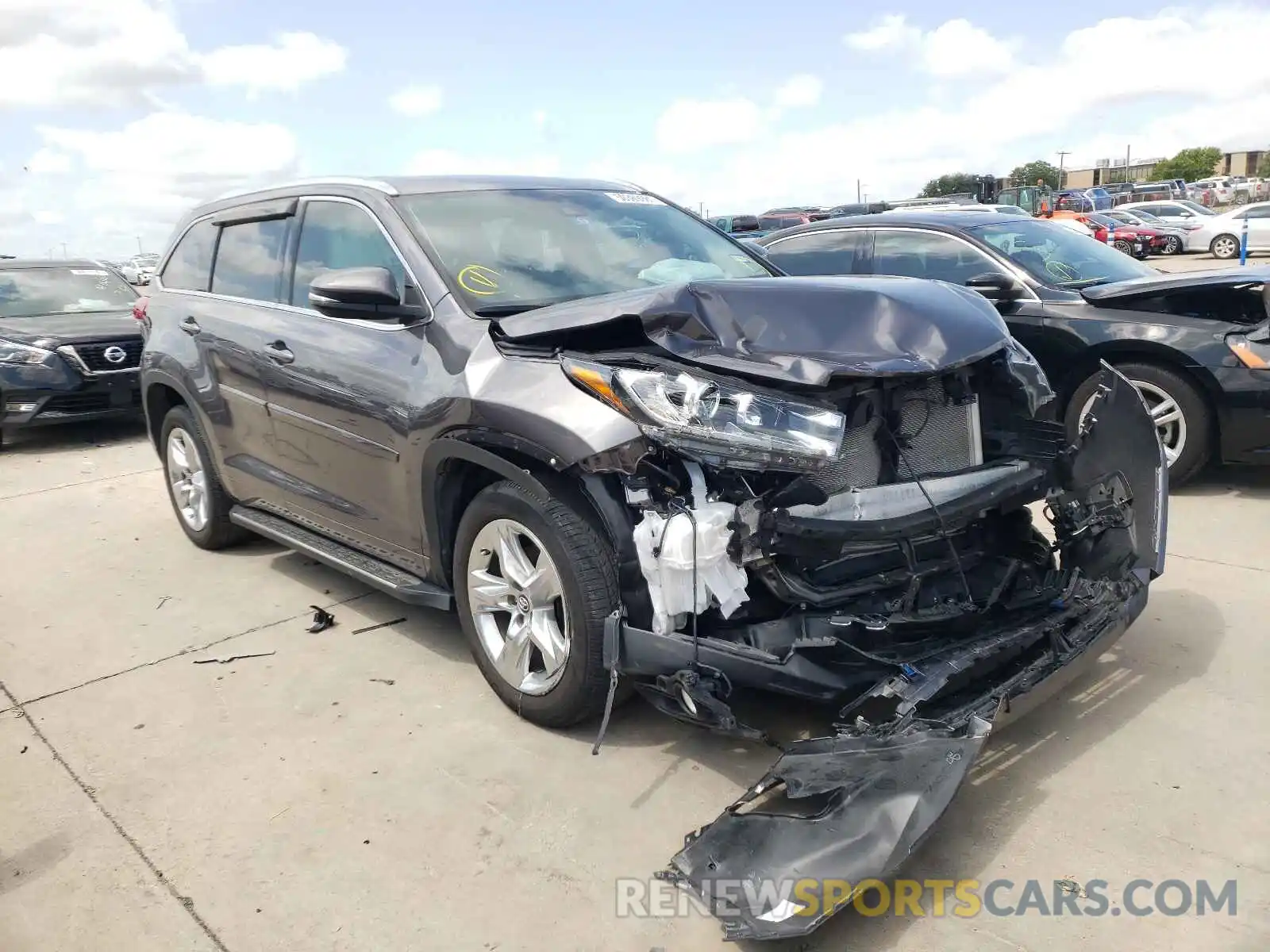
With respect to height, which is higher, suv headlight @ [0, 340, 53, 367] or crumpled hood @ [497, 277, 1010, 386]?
crumpled hood @ [497, 277, 1010, 386]

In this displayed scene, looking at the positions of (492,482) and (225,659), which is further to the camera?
(225,659)

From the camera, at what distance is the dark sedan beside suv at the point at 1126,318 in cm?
551

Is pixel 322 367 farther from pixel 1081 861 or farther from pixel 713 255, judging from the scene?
pixel 1081 861

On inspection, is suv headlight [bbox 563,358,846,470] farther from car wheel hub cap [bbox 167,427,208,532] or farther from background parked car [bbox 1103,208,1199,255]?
background parked car [bbox 1103,208,1199,255]

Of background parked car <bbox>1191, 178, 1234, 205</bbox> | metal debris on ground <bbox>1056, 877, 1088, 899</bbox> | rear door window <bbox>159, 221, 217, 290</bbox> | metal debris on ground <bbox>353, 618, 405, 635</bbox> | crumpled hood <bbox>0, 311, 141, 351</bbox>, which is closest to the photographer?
metal debris on ground <bbox>1056, 877, 1088, 899</bbox>

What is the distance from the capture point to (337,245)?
4.18 m

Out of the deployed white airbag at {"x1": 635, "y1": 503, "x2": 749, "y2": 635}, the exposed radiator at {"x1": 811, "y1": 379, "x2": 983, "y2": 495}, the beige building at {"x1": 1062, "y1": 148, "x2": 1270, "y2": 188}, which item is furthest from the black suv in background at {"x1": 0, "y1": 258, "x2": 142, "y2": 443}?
the beige building at {"x1": 1062, "y1": 148, "x2": 1270, "y2": 188}

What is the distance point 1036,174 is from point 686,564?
99.7m

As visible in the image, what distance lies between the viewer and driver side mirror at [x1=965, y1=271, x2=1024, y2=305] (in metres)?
5.97

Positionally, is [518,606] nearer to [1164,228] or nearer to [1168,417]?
[1168,417]

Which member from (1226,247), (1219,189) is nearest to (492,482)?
(1226,247)

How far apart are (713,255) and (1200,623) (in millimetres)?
2597

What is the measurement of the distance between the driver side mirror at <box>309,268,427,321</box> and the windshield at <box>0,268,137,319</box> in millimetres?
8219

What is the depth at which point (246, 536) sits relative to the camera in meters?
5.75
